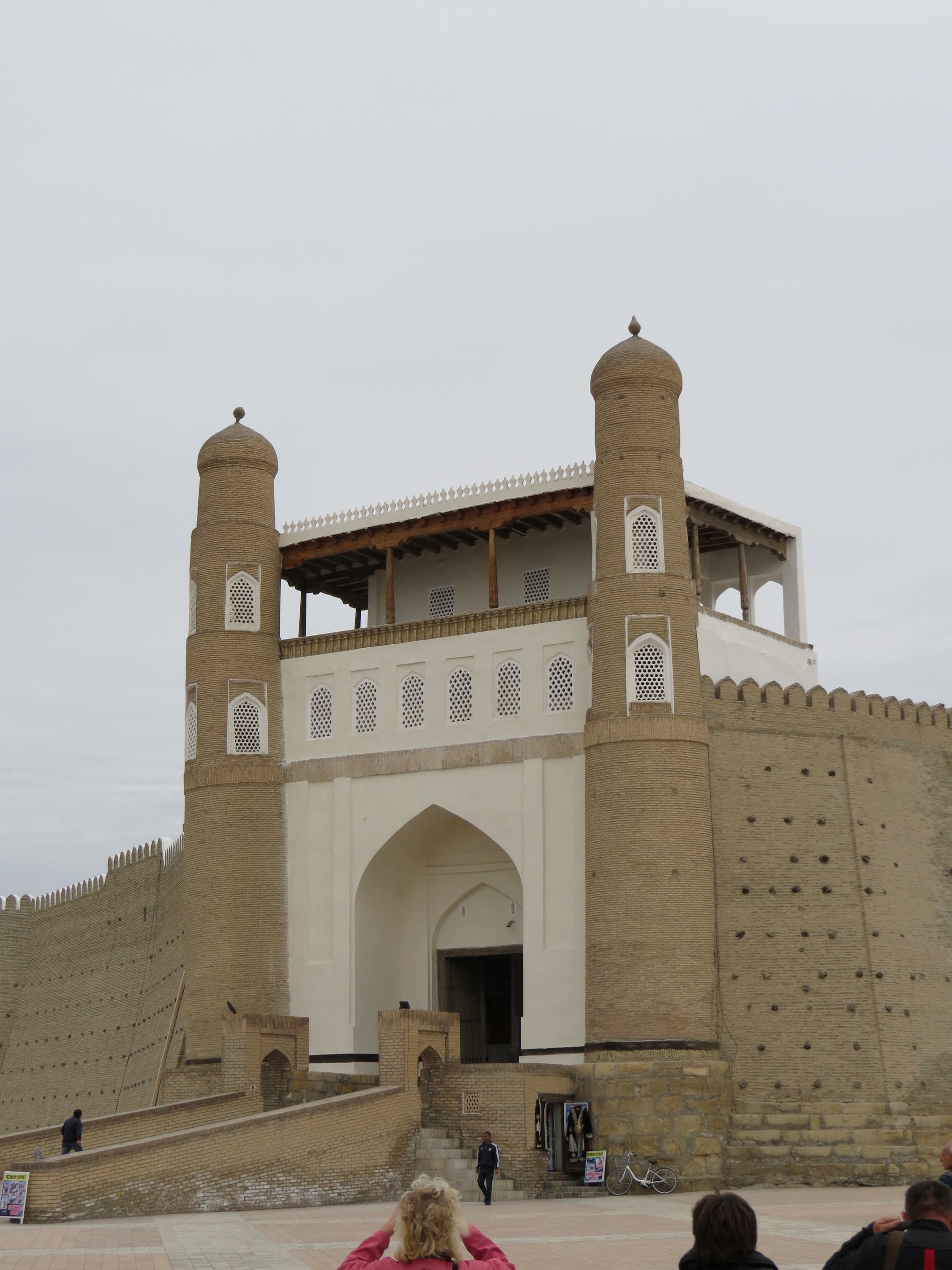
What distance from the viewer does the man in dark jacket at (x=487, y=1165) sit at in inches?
647

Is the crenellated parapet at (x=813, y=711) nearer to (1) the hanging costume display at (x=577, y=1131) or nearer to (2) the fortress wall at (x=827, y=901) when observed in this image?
(2) the fortress wall at (x=827, y=901)

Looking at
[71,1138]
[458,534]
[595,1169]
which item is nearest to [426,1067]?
[595,1169]

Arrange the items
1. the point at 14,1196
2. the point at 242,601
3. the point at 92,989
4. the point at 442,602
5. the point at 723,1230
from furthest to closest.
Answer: the point at 92,989 < the point at 442,602 < the point at 242,601 < the point at 14,1196 < the point at 723,1230

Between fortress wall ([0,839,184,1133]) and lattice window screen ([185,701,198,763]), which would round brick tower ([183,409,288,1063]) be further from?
fortress wall ([0,839,184,1133])

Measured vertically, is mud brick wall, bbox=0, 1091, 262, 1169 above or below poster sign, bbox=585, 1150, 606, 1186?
above

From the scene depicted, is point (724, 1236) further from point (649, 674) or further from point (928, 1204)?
point (649, 674)

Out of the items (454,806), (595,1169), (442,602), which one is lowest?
(595,1169)

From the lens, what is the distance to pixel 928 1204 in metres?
4.05

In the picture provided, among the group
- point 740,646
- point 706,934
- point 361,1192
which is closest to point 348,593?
point 740,646

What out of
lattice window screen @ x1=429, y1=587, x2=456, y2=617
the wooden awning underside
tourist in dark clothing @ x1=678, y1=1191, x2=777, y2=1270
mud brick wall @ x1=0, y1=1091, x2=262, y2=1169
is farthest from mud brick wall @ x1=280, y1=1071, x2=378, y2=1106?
tourist in dark clothing @ x1=678, y1=1191, x2=777, y2=1270

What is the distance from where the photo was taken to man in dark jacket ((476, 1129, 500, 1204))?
16.4 metres

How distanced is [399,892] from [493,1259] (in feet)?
61.5

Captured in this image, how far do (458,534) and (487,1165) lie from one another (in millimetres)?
9242

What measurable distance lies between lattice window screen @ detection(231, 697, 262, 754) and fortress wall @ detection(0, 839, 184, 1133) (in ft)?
15.6
